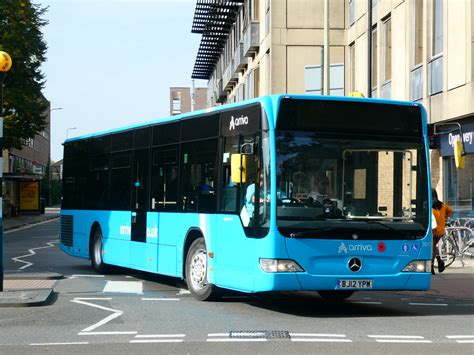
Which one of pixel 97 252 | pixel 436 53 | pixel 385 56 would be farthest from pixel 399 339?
pixel 385 56

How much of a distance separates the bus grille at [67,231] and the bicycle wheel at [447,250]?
8.38 metres

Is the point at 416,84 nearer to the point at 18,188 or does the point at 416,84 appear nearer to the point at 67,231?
the point at 67,231

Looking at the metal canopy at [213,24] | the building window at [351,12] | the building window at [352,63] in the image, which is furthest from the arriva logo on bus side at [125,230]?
the metal canopy at [213,24]

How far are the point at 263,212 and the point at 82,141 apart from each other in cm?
892

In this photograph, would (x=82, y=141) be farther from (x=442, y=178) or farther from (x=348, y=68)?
(x=348, y=68)

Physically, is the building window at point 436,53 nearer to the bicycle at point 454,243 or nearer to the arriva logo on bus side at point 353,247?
the bicycle at point 454,243

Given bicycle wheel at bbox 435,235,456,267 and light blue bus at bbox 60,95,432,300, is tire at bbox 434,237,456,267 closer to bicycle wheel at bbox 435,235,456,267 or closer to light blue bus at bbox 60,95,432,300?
bicycle wheel at bbox 435,235,456,267

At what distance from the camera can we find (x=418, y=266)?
10.9 metres

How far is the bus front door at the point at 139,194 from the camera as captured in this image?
14609 mm

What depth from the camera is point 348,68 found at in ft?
105

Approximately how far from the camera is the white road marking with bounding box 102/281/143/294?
1364 centimetres

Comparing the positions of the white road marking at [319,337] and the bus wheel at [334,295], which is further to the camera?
the bus wheel at [334,295]

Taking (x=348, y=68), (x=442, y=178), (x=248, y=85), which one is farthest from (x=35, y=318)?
(x=248, y=85)

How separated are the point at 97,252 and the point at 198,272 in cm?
551
